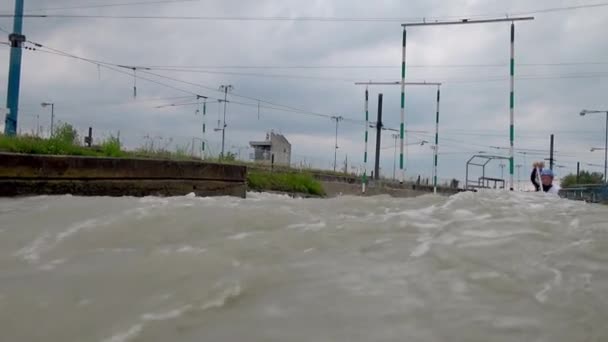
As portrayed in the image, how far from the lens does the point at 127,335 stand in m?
2.26

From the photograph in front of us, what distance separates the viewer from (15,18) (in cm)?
1393

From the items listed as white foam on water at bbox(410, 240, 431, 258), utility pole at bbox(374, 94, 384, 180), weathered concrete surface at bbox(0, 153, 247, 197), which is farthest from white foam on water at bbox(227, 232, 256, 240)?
utility pole at bbox(374, 94, 384, 180)

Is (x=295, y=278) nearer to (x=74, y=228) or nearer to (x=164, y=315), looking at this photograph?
(x=164, y=315)

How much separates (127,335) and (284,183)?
40.7 feet

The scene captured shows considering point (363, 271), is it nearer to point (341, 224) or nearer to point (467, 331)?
point (467, 331)

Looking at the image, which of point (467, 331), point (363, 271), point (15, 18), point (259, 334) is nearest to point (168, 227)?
point (363, 271)

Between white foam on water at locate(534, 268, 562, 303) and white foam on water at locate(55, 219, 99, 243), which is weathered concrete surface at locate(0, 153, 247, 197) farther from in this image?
white foam on water at locate(534, 268, 562, 303)

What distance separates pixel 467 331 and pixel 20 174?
208 inches

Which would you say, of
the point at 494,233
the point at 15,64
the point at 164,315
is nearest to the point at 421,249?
the point at 494,233

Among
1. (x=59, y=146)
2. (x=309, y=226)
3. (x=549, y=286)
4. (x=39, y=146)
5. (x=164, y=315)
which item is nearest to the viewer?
(x=164, y=315)

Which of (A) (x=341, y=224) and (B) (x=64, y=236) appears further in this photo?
(A) (x=341, y=224)

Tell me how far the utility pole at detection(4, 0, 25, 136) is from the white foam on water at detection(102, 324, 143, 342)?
39.5 feet

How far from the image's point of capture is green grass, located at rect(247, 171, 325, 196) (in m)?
13.5

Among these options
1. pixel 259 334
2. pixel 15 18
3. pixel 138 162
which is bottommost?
pixel 259 334
